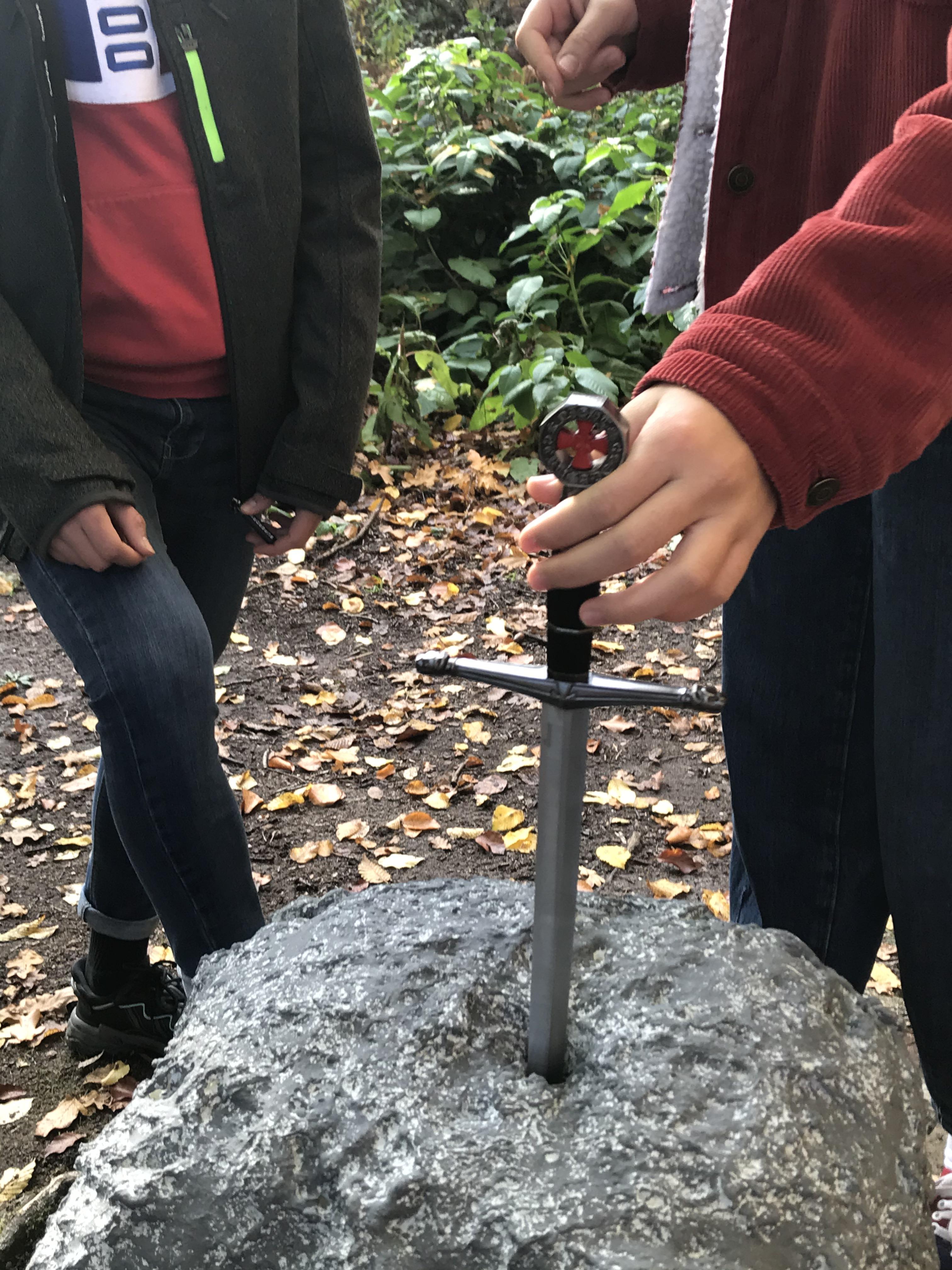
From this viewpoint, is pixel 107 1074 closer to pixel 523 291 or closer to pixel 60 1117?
pixel 60 1117

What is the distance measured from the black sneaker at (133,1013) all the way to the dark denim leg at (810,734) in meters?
1.42

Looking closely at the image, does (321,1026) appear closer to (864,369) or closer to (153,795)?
(153,795)

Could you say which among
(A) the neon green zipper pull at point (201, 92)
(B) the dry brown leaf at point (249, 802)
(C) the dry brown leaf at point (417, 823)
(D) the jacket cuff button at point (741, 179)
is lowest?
(C) the dry brown leaf at point (417, 823)

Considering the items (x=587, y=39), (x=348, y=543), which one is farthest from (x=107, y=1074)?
(x=348, y=543)

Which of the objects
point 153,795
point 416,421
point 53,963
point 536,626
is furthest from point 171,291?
point 416,421

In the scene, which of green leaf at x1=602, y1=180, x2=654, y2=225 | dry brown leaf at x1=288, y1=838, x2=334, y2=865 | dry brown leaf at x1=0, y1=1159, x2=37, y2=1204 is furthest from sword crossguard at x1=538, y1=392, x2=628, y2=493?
green leaf at x1=602, y1=180, x2=654, y2=225

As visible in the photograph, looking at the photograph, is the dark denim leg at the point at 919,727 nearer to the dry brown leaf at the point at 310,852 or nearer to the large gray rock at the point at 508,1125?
the large gray rock at the point at 508,1125

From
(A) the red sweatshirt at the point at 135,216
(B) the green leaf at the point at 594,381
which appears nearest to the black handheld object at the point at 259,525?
(A) the red sweatshirt at the point at 135,216

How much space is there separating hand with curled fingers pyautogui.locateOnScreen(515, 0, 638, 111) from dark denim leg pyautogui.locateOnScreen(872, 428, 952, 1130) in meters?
0.76

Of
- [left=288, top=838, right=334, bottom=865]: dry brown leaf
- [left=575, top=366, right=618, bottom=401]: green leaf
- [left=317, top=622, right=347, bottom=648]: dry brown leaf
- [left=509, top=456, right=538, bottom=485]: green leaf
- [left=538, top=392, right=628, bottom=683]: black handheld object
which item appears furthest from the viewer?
[left=509, top=456, right=538, bottom=485]: green leaf

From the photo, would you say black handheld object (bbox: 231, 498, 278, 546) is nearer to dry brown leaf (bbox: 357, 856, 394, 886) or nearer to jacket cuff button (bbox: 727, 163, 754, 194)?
jacket cuff button (bbox: 727, 163, 754, 194)

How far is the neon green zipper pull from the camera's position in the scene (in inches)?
70.5

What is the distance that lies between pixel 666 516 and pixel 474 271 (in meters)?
6.57

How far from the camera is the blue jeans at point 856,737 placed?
4.34 ft
